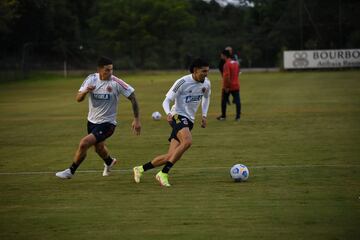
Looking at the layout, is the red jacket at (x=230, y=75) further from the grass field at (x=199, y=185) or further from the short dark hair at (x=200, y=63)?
the short dark hair at (x=200, y=63)

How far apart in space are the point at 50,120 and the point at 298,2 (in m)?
48.0

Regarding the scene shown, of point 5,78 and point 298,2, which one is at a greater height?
point 298,2

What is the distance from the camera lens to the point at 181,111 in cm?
1185

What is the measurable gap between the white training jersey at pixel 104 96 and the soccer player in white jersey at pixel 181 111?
78cm

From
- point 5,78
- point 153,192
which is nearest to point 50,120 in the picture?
point 153,192

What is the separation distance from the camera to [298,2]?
6844 centimetres

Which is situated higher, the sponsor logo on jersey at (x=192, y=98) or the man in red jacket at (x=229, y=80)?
the sponsor logo on jersey at (x=192, y=98)

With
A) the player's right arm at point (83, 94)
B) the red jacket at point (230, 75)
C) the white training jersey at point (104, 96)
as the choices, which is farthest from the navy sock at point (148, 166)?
the red jacket at point (230, 75)

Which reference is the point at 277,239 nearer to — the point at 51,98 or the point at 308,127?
the point at 308,127

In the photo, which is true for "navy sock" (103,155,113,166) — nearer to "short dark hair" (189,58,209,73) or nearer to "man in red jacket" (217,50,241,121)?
"short dark hair" (189,58,209,73)

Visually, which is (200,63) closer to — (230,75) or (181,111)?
(181,111)

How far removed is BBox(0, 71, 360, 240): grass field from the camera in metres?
8.41

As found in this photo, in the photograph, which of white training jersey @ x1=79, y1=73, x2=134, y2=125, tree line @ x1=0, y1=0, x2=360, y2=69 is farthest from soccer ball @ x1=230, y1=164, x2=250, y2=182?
tree line @ x1=0, y1=0, x2=360, y2=69

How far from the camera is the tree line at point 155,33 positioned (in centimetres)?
6588
